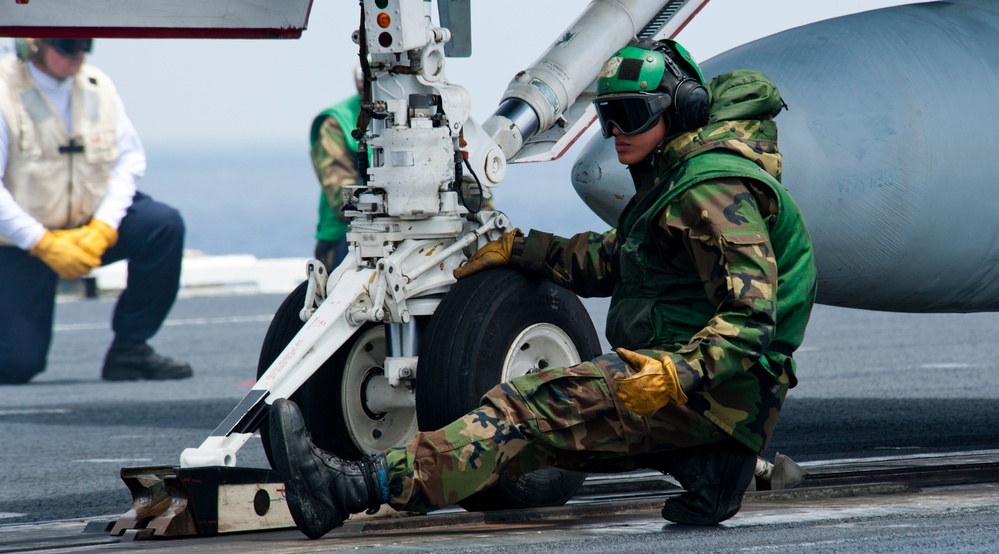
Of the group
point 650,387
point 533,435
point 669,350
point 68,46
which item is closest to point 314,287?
point 533,435

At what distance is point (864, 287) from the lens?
227 inches

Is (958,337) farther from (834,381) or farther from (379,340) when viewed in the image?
(379,340)

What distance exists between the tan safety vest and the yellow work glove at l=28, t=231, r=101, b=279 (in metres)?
0.36

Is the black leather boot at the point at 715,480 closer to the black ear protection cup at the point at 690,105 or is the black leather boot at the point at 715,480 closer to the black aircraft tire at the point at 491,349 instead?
the black aircraft tire at the point at 491,349

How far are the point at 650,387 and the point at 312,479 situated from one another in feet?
2.98

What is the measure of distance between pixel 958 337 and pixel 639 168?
27.0 feet

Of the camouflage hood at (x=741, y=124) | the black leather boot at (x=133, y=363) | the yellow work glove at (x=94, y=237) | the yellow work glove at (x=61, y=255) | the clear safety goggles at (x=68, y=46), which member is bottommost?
the black leather boot at (x=133, y=363)

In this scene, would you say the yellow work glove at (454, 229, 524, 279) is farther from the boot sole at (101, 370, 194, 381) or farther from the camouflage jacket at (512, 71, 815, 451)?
the boot sole at (101, 370, 194, 381)

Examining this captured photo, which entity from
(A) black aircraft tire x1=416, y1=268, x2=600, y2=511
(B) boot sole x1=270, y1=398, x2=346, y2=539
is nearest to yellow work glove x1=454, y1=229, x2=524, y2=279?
(A) black aircraft tire x1=416, y1=268, x2=600, y2=511

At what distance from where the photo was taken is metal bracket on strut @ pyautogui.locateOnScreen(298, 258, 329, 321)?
4871mm

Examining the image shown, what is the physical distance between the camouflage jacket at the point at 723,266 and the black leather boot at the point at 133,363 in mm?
7141

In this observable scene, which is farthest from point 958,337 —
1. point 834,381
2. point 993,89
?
point 993,89

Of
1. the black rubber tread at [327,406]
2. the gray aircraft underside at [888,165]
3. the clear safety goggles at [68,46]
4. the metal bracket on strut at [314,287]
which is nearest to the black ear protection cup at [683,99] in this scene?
the gray aircraft underside at [888,165]

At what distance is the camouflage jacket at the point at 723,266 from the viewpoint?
154 inches
